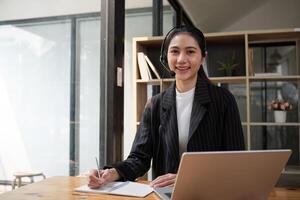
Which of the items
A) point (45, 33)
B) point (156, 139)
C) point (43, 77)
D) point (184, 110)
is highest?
point (45, 33)

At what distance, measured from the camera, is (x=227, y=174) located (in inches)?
32.8

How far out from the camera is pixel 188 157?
2.54 ft

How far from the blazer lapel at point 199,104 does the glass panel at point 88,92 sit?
0.85 meters

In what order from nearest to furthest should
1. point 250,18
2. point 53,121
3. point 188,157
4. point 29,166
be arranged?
point 188,157 → point 29,166 → point 53,121 → point 250,18

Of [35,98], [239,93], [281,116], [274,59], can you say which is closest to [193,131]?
[35,98]

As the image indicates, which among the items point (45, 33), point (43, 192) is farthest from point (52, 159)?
point (43, 192)

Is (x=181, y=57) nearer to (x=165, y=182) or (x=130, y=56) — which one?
(x=165, y=182)

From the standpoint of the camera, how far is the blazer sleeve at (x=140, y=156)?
1.24 meters

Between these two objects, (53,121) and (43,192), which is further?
(53,121)

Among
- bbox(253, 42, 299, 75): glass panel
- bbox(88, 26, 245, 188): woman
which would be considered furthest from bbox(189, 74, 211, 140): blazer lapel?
bbox(253, 42, 299, 75): glass panel

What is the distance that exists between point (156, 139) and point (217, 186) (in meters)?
0.56

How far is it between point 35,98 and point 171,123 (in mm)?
831

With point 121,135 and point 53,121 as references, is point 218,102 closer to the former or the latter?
point 121,135

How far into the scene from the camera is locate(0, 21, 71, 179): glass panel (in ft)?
5.33
